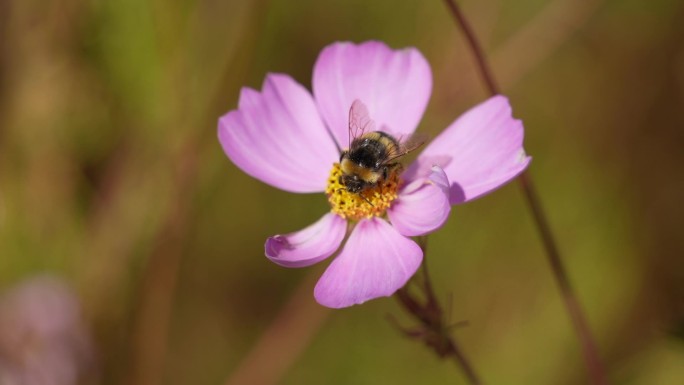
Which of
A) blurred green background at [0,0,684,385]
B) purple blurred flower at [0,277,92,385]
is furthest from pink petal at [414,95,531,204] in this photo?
purple blurred flower at [0,277,92,385]

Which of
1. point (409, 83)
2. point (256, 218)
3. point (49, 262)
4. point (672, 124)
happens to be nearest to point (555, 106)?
point (672, 124)

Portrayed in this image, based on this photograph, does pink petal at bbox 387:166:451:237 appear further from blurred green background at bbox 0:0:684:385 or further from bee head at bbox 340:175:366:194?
blurred green background at bbox 0:0:684:385

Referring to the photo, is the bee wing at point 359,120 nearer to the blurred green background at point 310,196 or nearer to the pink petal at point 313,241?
the pink petal at point 313,241

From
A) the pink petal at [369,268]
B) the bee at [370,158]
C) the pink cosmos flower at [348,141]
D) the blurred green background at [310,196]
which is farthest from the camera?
the blurred green background at [310,196]

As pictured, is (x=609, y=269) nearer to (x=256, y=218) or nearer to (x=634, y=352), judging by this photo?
(x=634, y=352)

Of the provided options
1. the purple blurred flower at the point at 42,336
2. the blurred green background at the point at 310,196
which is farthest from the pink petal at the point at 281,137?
the purple blurred flower at the point at 42,336

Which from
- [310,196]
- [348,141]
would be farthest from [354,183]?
[310,196]
